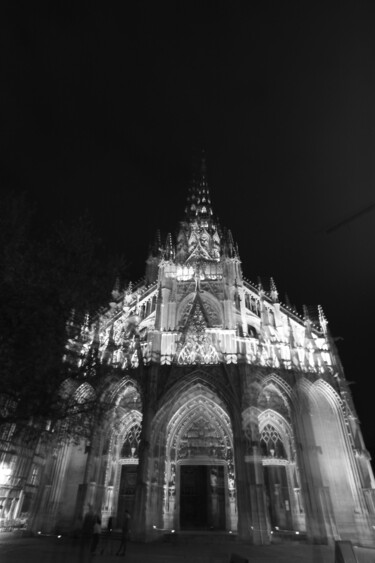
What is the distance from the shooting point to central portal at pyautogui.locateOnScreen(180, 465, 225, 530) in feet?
69.1

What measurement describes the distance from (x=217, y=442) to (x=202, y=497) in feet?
10.4

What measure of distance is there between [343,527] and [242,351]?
10.8 meters

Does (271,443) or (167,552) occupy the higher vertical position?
(271,443)

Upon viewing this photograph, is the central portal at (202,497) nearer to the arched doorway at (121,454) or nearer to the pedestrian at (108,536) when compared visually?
the arched doorway at (121,454)

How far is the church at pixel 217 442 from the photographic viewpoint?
1934 cm

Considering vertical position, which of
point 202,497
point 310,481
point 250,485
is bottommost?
point 202,497

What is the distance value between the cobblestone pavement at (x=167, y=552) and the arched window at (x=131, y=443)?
596cm

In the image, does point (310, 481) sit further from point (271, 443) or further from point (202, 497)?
point (202, 497)

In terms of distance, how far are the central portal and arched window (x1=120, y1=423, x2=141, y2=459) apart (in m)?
3.22

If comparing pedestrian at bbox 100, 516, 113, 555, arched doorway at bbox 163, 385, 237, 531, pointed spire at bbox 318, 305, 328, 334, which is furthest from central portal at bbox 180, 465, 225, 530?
pointed spire at bbox 318, 305, 328, 334

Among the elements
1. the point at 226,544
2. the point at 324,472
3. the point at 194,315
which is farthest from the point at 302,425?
the point at 194,315

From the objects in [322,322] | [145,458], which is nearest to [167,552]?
[145,458]

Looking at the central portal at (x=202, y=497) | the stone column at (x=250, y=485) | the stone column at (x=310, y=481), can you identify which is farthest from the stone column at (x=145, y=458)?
the stone column at (x=310, y=481)

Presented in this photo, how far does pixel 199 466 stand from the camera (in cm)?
2250
